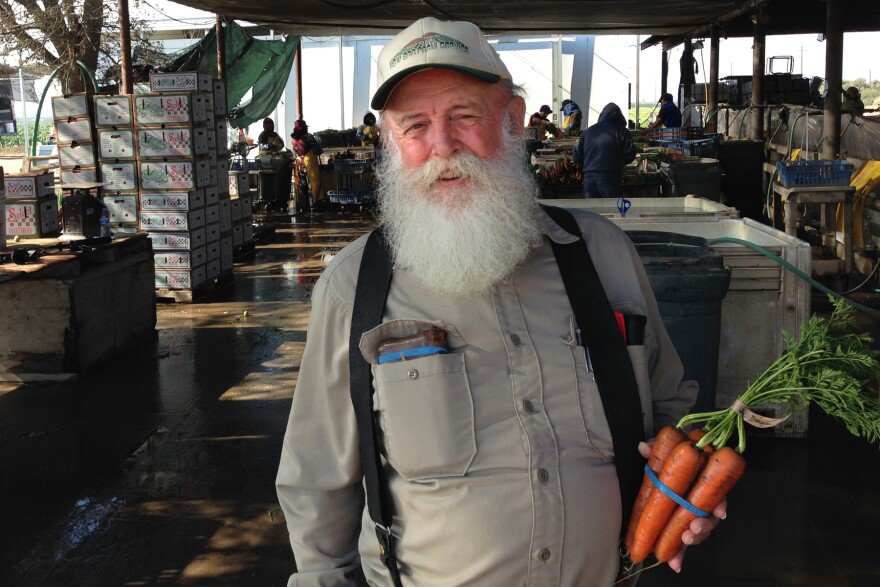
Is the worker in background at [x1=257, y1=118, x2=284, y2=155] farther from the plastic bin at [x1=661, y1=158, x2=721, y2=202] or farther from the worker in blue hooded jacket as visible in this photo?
the plastic bin at [x1=661, y1=158, x2=721, y2=202]

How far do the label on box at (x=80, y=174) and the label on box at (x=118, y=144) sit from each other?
31 cm

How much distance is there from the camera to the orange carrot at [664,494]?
6.46ft

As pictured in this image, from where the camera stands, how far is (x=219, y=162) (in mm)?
10727

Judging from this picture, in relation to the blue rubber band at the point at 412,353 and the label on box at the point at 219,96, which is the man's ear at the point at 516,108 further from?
the label on box at the point at 219,96

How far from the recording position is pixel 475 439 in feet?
6.32

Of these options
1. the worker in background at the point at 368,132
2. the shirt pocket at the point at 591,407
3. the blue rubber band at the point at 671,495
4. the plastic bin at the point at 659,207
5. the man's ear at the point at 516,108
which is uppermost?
the worker in background at the point at 368,132

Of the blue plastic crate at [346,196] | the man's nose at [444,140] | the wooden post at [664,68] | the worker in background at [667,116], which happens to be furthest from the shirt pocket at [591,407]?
the wooden post at [664,68]

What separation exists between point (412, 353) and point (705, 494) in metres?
0.74

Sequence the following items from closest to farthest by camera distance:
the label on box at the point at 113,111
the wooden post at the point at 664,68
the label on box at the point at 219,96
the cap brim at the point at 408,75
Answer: the cap brim at the point at 408,75 → the label on box at the point at 113,111 → the label on box at the point at 219,96 → the wooden post at the point at 664,68

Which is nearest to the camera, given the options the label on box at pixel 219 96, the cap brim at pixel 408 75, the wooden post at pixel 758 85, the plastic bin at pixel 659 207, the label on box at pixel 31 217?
the cap brim at pixel 408 75

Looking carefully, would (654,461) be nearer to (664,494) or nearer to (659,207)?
(664,494)

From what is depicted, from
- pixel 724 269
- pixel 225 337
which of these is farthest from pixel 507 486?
pixel 225 337

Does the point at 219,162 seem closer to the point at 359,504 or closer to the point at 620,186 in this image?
the point at 620,186

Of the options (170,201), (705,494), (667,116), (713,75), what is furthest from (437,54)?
(713,75)
